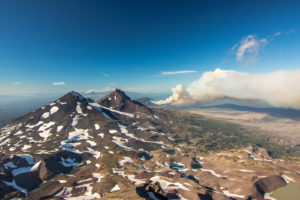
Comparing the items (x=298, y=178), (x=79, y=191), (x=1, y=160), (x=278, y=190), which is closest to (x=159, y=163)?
(x=79, y=191)

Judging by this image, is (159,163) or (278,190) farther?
(159,163)

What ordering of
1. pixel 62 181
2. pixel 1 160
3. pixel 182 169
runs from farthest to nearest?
pixel 182 169 < pixel 1 160 < pixel 62 181

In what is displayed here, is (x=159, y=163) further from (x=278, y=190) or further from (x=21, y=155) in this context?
(x=21, y=155)

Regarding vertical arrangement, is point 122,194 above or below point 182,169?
above

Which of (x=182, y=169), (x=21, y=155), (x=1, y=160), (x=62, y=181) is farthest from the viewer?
(x=182, y=169)

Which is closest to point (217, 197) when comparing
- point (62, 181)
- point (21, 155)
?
point (62, 181)

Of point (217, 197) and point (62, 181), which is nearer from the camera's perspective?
point (217, 197)

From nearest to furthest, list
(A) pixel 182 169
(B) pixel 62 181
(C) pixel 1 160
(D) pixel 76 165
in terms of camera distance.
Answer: (B) pixel 62 181 → (C) pixel 1 160 → (D) pixel 76 165 → (A) pixel 182 169

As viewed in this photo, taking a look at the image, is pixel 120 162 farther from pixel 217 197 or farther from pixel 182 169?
pixel 217 197

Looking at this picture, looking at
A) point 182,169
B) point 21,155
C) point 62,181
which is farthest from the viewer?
point 182,169
